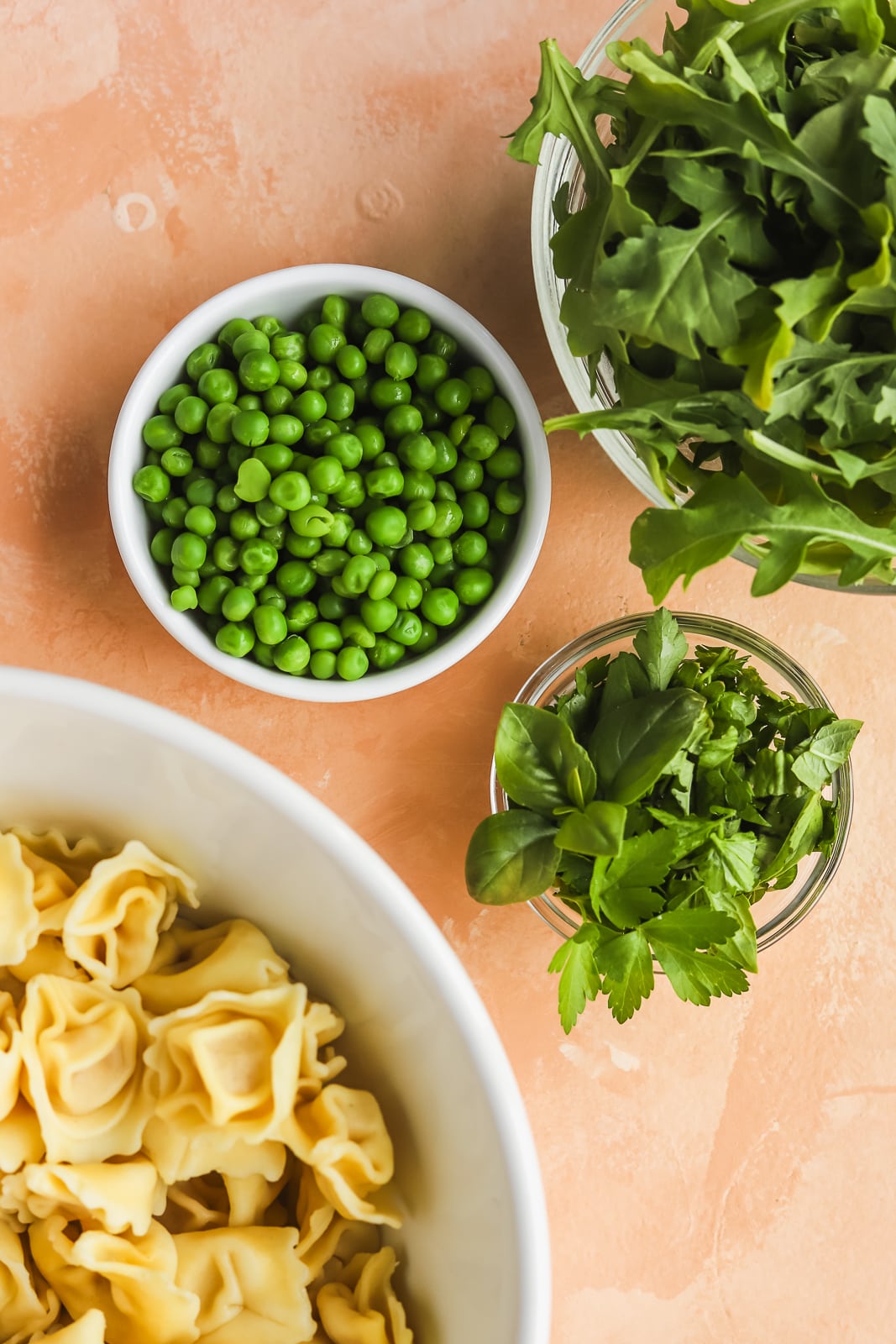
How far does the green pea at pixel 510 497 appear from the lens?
1.03m

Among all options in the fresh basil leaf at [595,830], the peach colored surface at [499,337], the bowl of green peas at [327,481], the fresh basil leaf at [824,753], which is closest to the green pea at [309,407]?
the bowl of green peas at [327,481]

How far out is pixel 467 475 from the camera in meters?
1.03

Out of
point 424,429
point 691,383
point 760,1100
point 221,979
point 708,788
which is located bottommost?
point 760,1100

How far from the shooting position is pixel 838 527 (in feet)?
2.65

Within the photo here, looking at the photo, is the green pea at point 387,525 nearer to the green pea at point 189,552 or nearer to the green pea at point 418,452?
the green pea at point 418,452

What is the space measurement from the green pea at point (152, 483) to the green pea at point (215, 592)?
9 cm

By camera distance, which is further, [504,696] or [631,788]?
[504,696]

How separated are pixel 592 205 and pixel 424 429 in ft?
0.90

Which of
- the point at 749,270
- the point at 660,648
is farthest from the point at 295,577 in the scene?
the point at 749,270

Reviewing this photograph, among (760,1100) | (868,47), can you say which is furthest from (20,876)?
(868,47)

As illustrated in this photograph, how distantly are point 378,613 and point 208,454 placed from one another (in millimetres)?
222

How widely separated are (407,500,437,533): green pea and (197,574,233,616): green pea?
0.59ft

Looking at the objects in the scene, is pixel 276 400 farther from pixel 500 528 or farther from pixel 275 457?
pixel 500 528

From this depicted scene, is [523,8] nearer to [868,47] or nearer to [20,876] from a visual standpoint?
[868,47]
